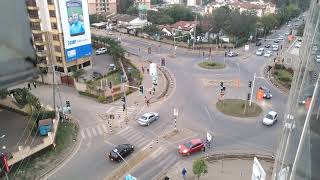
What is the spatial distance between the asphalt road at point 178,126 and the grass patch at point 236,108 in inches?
30.0

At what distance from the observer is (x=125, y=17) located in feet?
285

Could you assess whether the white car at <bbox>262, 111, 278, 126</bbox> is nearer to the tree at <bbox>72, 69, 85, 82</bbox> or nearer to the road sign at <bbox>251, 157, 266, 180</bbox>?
the road sign at <bbox>251, 157, 266, 180</bbox>

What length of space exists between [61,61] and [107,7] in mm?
66718

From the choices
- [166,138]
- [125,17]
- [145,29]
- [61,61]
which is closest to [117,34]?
[145,29]

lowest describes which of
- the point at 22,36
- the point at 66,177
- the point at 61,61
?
the point at 66,177

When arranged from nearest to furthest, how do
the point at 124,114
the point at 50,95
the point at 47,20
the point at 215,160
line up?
the point at 215,160 → the point at 124,114 → the point at 50,95 → the point at 47,20

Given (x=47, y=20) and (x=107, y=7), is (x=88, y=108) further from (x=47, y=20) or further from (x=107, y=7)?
(x=107, y=7)

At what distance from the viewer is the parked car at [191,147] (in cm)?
2402

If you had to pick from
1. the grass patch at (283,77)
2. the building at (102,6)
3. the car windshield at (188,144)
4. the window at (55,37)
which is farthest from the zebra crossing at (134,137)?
the building at (102,6)

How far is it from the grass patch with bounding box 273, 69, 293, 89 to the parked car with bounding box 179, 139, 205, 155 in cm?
1990

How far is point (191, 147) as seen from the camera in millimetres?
24156

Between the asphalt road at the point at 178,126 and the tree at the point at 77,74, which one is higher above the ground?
the tree at the point at 77,74

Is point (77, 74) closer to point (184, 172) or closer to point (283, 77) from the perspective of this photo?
point (184, 172)

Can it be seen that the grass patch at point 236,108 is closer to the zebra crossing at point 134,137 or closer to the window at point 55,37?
the zebra crossing at point 134,137
